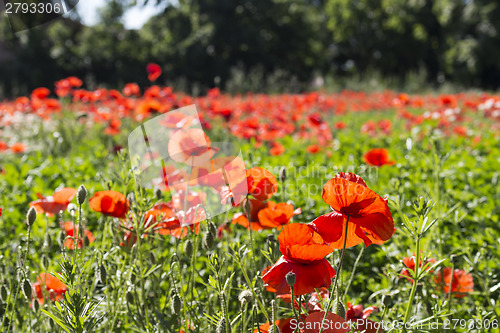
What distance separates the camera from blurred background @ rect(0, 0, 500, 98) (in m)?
14.8

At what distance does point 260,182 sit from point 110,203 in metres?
0.41

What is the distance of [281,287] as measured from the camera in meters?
0.83

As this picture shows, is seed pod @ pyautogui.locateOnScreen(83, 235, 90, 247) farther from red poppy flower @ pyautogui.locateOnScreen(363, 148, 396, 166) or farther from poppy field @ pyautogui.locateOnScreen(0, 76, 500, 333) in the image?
red poppy flower @ pyautogui.locateOnScreen(363, 148, 396, 166)

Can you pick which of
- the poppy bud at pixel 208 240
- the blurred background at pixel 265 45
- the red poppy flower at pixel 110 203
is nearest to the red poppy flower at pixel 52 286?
the red poppy flower at pixel 110 203

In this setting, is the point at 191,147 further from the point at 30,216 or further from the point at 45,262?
the point at 45,262

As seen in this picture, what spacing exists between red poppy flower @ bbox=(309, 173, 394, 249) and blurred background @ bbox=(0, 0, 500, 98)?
9471 mm

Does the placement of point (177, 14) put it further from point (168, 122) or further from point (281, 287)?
point (281, 287)

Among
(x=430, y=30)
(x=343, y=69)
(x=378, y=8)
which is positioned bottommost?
(x=343, y=69)

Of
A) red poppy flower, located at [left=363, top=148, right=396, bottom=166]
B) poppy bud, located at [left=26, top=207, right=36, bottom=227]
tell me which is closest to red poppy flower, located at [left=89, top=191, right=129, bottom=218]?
poppy bud, located at [left=26, top=207, right=36, bottom=227]

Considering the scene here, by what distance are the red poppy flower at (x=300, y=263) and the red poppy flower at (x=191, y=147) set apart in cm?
40

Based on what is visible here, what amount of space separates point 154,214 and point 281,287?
1.69 feet

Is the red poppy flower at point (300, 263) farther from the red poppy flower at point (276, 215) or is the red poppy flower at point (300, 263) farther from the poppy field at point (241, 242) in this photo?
the red poppy flower at point (276, 215)

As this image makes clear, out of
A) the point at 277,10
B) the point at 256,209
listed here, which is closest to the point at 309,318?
the point at 256,209

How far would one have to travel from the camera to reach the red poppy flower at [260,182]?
1037 millimetres
